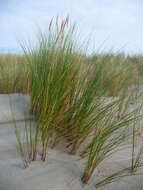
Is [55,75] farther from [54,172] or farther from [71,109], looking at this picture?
[54,172]

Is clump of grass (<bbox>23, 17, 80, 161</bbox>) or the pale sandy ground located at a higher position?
clump of grass (<bbox>23, 17, 80, 161</bbox>)

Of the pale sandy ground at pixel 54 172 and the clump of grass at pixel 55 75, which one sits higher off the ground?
the clump of grass at pixel 55 75

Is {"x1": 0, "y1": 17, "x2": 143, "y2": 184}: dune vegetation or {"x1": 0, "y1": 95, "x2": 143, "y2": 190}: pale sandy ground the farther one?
{"x1": 0, "y1": 17, "x2": 143, "y2": 184}: dune vegetation

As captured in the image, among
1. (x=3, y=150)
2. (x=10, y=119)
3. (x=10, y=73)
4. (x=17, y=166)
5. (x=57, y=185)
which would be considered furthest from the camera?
(x=10, y=73)

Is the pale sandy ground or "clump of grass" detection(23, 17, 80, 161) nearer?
the pale sandy ground

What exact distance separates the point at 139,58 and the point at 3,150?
7291mm

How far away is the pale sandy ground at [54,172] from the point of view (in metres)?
1.15

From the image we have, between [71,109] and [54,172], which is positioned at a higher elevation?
[71,109]

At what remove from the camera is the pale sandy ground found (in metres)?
1.15

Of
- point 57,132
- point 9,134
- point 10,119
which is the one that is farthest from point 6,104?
point 57,132

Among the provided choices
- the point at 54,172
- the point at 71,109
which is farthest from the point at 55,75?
the point at 54,172

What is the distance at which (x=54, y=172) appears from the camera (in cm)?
124

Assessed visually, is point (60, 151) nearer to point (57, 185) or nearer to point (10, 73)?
point (57, 185)

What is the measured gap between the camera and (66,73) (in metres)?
1.67
